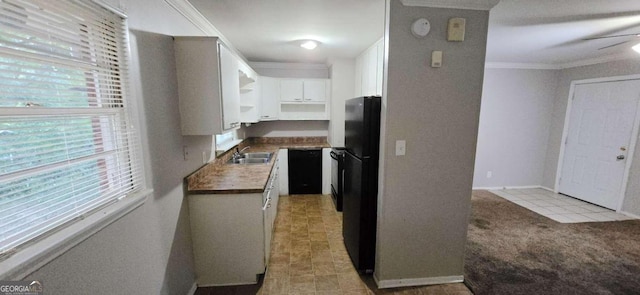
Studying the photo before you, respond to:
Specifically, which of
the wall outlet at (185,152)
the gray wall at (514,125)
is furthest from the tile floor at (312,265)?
the gray wall at (514,125)

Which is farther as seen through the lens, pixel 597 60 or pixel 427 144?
pixel 597 60

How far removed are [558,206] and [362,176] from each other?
3.86 metres

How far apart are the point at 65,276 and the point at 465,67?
2.50 meters

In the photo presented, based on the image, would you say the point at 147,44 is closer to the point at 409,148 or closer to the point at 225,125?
the point at 225,125

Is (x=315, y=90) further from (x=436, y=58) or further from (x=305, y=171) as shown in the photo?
(x=436, y=58)

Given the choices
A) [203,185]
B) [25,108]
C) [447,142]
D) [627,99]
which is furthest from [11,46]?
[627,99]

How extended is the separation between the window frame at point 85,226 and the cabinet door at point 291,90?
319 centimetres

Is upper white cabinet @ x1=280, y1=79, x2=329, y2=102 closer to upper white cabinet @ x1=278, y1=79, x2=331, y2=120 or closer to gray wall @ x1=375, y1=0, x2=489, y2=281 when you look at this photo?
upper white cabinet @ x1=278, y1=79, x2=331, y2=120

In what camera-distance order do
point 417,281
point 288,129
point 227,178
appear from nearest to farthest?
point 417,281 < point 227,178 < point 288,129

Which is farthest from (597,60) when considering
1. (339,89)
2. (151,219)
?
(151,219)

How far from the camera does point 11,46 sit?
2.51 feet

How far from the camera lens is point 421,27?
5.81ft

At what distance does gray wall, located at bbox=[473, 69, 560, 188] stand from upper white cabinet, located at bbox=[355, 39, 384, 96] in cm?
227

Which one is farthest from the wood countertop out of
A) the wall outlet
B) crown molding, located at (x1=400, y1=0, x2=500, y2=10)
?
crown molding, located at (x1=400, y1=0, x2=500, y2=10)
